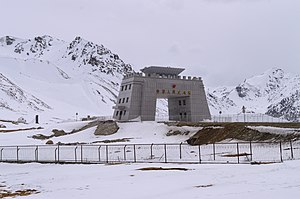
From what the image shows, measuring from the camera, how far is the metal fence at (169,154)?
2764cm

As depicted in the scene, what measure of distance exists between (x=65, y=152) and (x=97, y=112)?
11580 centimetres

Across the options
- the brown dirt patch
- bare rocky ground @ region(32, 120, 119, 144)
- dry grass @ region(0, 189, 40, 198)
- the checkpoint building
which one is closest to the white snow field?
dry grass @ region(0, 189, 40, 198)

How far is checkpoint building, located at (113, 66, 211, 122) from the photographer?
202 feet

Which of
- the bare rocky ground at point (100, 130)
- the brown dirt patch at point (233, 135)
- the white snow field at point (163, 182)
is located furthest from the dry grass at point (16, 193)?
the bare rocky ground at point (100, 130)

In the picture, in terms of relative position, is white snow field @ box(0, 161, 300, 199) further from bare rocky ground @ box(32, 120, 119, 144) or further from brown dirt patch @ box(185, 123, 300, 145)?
bare rocky ground @ box(32, 120, 119, 144)

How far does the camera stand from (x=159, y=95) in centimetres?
6338

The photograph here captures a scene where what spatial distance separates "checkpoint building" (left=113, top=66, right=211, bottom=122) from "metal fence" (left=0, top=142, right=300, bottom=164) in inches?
914

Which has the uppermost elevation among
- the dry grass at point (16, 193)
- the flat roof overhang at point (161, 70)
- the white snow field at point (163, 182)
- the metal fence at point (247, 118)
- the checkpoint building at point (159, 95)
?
the flat roof overhang at point (161, 70)

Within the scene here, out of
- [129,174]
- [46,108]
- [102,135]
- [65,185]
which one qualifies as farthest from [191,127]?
[46,108]

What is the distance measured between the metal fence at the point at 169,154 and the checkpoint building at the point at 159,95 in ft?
76.2

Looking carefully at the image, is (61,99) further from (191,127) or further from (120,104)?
(191,127)

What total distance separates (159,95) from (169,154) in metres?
30.2

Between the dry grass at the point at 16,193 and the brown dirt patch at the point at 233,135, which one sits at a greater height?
the brown dirt patch at the point at 233,135

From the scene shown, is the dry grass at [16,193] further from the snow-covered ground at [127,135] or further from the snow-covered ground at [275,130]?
the snow-covered ground at [127,135]
